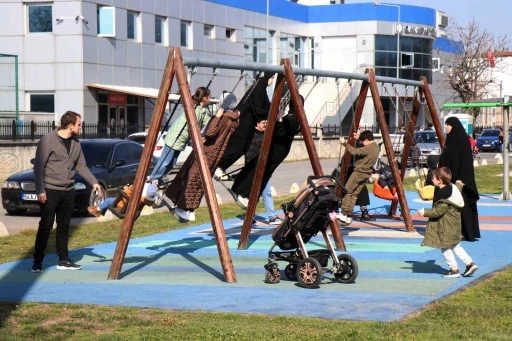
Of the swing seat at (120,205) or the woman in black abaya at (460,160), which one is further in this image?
the woman in black abaya at (460,160)

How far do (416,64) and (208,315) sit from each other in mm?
70969

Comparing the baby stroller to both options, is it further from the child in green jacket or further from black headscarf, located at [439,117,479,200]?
black headscarf, located at [439,117,479,200]

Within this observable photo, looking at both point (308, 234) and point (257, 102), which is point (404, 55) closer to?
point (257, 102)

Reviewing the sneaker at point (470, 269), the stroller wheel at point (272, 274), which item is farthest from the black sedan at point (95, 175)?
the sneaker at point (470, 269)

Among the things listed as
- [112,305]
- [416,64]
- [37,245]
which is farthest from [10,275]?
[416,64]

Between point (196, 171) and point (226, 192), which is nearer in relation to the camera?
point (196, 171)

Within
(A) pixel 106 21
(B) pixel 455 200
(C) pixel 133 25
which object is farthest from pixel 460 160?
(C) pixel 133 25

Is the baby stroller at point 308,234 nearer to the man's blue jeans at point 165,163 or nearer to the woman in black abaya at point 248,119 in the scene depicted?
the man's blue jeans at point 165,163

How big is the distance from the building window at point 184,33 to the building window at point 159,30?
1.66 meters

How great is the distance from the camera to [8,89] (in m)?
35.8

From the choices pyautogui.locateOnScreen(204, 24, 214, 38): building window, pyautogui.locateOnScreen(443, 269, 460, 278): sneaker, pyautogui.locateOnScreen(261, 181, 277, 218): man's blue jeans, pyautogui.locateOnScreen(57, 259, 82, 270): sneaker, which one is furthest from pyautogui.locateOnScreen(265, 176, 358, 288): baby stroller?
pyautogui.locateOnScreen(204, 24, 214, 38): building window

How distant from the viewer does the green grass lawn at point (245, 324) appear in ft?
25.8

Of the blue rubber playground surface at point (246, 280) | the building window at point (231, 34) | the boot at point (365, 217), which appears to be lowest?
the blue rubber playground surface at point (246, 280)

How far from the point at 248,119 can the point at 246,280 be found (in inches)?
132
